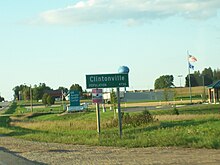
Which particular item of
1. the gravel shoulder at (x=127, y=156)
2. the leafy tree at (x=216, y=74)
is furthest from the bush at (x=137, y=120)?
the leafy tree at (x=216, y=74)

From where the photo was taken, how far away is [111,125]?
1399 inches

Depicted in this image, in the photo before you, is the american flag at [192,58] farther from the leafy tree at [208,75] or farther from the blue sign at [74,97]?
the leafy tree at [208,75]

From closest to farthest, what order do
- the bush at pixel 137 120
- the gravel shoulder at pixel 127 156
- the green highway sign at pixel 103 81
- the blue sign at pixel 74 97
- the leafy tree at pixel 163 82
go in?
the gravel shoulder at pixel 127 156
the green highway sign at pixel 103 81
the bush at pixel 137 120
the blue sign at pixel 74 97
the leafy tree at pixel 163 82

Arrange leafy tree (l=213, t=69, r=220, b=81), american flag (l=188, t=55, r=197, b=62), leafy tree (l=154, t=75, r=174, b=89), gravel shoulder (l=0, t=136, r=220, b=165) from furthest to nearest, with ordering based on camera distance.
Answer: leafy tree (l=154, t=75, r=174, b=89)
leafy tree (l=213, t=69, r=220, b=81)
american flag (l=188, t=55, r=197, b=62)
gravel shoulder (l=0, t=136, r=220, b=165)

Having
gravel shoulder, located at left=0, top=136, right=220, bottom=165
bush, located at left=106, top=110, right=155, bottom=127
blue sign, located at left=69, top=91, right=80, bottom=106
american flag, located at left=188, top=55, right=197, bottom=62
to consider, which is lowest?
gravel shoulder, located at left=0, top=136, right=220, bottom=165

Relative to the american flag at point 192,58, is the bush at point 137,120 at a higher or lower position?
lower

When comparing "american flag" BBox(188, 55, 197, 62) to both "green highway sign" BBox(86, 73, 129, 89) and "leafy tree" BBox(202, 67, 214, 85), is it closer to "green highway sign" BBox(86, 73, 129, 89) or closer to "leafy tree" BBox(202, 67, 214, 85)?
"green highway sign" BBox(86, 73, 129, 89)

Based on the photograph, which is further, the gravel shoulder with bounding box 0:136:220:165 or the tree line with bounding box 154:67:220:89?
the tree line with bounding box 154:67:220:89

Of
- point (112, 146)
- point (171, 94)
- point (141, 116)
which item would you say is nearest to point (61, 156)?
point (112, 146)

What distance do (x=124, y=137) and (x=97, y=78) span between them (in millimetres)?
3285

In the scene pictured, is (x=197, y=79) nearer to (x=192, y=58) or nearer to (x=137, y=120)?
(x=192, y=58)

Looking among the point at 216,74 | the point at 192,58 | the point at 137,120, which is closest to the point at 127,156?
the point at 137,120

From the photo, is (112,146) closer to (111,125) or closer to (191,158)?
(191,158)

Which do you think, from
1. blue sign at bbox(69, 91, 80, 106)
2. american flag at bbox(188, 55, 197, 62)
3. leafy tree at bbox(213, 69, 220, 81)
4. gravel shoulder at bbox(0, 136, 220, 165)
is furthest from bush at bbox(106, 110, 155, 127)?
leafy tree at bbox(213, 69, 220, 81)
